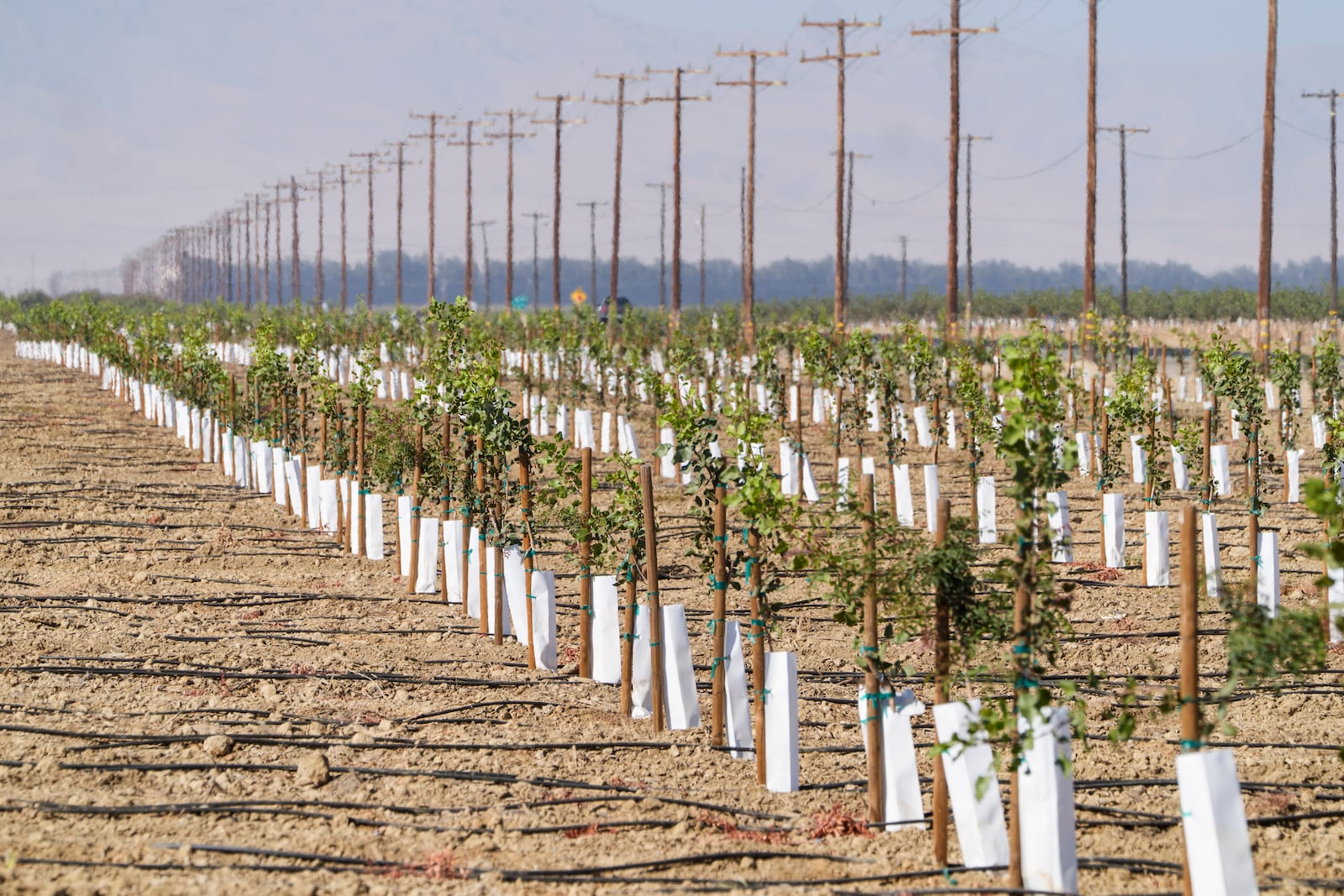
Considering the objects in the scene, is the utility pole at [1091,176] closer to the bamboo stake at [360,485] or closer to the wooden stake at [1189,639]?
the bamboo stake at [360,485]

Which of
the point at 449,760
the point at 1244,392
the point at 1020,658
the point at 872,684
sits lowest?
the point at 449,760

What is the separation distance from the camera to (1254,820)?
21.5ft

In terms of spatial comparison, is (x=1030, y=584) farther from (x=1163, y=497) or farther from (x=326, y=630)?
(x=1163, y=497)

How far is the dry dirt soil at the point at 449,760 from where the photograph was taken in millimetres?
6012

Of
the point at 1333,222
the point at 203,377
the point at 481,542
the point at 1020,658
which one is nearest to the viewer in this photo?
the point at 1020,658

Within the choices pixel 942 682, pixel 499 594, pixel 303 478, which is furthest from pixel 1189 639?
pixel 303 478

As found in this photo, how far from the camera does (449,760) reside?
7.56 metres

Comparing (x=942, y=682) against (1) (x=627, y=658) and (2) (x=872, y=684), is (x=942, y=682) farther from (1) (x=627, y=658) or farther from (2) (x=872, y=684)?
(1) (x=627, y=658)

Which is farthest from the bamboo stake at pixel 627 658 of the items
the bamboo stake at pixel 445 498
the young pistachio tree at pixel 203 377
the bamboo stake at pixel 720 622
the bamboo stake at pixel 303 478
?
the young pistachio tree at pixel 203 377

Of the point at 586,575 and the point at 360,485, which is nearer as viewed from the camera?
the point at 586,575

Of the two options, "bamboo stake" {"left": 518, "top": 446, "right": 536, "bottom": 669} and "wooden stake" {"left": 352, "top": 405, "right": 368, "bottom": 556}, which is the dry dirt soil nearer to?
"bamboo stake" {"left": 518, "top": 446, "right": 536, "bottom": 669}

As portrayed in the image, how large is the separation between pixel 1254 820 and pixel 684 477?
14.1 m

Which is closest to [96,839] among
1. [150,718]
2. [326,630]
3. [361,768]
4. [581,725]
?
[361,768]

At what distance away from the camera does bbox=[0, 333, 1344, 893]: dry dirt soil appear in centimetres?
601
